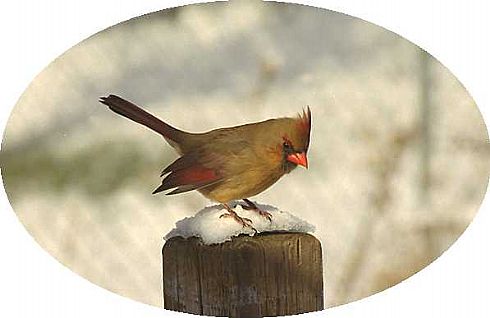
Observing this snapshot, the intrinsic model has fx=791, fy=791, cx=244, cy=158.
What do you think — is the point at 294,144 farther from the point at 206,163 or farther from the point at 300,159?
the point at 206,163

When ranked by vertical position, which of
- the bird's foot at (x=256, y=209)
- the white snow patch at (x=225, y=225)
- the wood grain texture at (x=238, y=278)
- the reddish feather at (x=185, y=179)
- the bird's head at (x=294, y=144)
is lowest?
the wood grain texture at (x=238, y=278)

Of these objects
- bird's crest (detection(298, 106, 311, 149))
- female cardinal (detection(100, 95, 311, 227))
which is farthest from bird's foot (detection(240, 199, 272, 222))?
bird's crest (detection(298, 106, 311, 149))

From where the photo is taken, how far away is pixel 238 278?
1181mm

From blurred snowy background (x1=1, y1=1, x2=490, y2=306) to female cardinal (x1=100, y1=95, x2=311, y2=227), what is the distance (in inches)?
0.5

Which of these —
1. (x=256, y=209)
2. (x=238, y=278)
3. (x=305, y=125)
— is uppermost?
(x=305, y=125)

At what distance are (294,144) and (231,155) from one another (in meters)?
0.10

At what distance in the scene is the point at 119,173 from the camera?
1193 millimetres

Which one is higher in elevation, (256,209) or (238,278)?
(256,209)

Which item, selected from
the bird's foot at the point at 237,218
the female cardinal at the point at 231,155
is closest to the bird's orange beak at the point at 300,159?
the female cardinal at the point at 231,155

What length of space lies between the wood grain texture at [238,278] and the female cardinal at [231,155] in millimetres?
49

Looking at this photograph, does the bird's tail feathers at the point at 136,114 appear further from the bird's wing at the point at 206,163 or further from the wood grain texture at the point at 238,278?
the wood grain texture at the point at 238,278

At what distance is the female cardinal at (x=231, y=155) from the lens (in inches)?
47.2

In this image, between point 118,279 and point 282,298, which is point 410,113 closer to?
point 282,298

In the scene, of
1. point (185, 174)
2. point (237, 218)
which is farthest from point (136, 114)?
point (237, 218)
